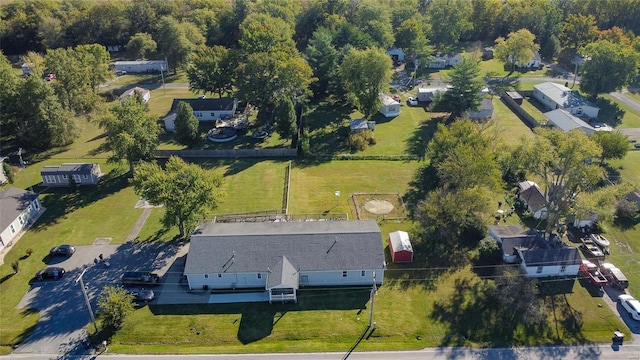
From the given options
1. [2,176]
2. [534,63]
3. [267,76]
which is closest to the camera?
[2,176]

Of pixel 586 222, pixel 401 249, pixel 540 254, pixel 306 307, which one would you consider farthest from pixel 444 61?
pixel 306 307

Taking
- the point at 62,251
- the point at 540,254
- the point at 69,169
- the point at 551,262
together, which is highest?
the point at 69,169

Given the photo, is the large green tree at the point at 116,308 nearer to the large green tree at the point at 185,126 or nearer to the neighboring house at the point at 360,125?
the large green tree at the point at 185,126

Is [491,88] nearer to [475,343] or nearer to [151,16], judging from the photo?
[475,343]

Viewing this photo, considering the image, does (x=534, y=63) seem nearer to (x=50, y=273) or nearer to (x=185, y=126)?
(x=185, y=126)

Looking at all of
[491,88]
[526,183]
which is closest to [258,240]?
[526,183]
